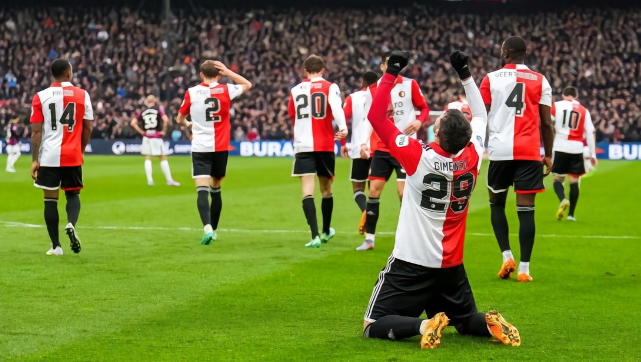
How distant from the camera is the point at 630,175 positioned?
27.1 meters

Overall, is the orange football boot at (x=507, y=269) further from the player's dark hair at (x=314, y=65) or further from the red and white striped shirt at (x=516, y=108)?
the player's dark hair at (x=314, y=65)

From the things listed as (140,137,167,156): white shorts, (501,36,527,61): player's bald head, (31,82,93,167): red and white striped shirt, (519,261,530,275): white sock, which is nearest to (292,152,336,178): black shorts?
(31,82,93,167): red and white striped shirt

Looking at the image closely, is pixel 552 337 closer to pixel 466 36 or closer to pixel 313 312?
pixel 313 312

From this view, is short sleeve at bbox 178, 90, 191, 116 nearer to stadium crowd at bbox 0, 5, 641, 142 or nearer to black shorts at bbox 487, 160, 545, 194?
black shorts at bbox 487, 160, 545, 194

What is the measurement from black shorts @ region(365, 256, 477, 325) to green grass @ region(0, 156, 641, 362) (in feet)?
0.71

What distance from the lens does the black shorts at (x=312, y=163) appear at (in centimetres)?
1175

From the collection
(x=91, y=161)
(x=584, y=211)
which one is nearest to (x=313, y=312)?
(x=584, y=211)

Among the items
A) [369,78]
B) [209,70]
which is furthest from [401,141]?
[369,78]

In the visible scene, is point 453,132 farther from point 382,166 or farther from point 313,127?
point 313,127

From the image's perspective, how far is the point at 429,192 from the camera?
6.12 meters

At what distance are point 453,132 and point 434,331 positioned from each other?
126 cm

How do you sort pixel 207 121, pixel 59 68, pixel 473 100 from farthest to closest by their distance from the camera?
1. pixel 207 121
2. pixel 59 68
3. pixel 473 100

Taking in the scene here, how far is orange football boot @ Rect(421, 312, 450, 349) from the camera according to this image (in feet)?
19.3

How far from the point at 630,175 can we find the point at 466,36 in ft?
Answer: 62.2
